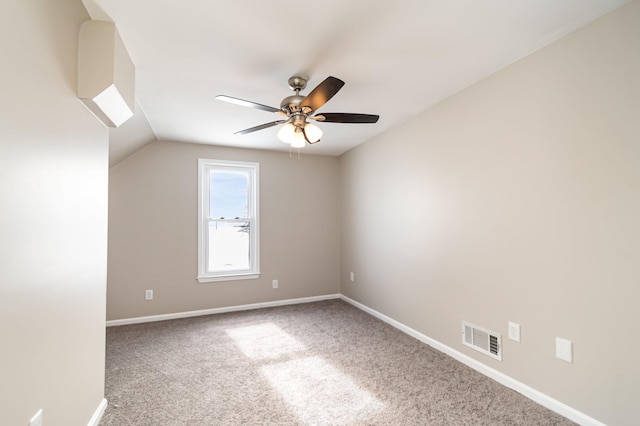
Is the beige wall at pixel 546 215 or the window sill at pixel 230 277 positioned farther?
the window sill at pixel 230 277

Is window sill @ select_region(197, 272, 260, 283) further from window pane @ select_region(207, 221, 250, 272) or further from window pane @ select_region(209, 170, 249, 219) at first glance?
window pane @ select_region(209, 170, 249, 219)

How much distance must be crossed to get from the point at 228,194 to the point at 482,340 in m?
3.61

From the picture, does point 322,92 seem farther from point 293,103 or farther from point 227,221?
point 227,221

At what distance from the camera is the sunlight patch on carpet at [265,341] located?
114 inches

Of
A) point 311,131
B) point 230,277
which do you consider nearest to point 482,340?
point 311,131

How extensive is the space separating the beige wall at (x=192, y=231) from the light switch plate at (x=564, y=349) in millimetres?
3266

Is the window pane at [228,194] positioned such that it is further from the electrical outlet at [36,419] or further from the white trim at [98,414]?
the electrical outlet at [36,419]

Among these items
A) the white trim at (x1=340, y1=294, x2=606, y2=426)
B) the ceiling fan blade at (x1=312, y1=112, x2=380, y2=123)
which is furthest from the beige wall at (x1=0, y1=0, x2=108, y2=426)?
the white trim at (x1=340, y1=294, x2=606, y2=426)

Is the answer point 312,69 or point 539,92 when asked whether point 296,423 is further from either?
point 539,92

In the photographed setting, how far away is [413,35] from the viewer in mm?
1878

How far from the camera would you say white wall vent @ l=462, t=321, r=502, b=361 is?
7.64 feet

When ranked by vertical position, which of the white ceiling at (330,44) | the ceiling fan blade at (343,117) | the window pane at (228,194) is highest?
the white ceiling at (330,44)

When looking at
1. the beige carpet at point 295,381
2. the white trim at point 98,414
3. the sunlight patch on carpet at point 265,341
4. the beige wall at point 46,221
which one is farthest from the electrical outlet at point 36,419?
the sunlight patch on carpet at point 265,341

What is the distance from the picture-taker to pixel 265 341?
3191mm
